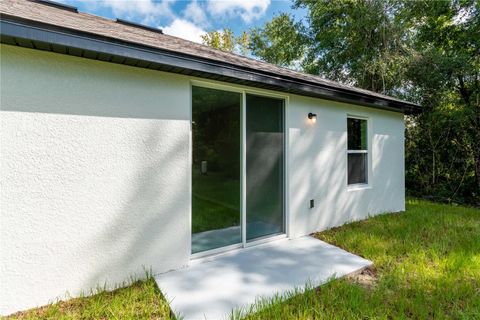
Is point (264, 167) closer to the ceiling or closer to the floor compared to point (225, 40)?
closer to the floor

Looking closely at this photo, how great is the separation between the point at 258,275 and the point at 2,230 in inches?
118

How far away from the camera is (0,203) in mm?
2689

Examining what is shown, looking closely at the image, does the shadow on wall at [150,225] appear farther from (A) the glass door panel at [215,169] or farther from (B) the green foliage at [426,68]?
(B) the green foliage at [426,68]

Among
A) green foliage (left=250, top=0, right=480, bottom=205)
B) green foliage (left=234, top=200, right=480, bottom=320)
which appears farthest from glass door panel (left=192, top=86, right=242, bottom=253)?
green foliage (left=250, top=0, right=480, bottom=205)

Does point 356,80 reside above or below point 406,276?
above

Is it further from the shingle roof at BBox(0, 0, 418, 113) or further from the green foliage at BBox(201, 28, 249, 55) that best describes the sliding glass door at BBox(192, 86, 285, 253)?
the green foliage at BBox(201, 28, 249, 55)

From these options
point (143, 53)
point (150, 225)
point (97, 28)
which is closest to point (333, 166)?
point (150, 225)

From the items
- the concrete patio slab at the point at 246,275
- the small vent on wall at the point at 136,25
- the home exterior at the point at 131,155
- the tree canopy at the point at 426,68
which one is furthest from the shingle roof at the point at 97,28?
the tree canopy at the point at 426,68

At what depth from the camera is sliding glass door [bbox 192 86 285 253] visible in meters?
4.08

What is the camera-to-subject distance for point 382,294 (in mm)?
3109

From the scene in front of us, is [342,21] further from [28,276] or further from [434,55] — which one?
[28,276]

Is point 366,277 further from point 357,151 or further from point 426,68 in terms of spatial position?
point 426,68

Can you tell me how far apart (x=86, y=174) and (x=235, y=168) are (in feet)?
7.23

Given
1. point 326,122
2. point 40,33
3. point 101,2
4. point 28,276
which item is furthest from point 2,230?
point 101,2
